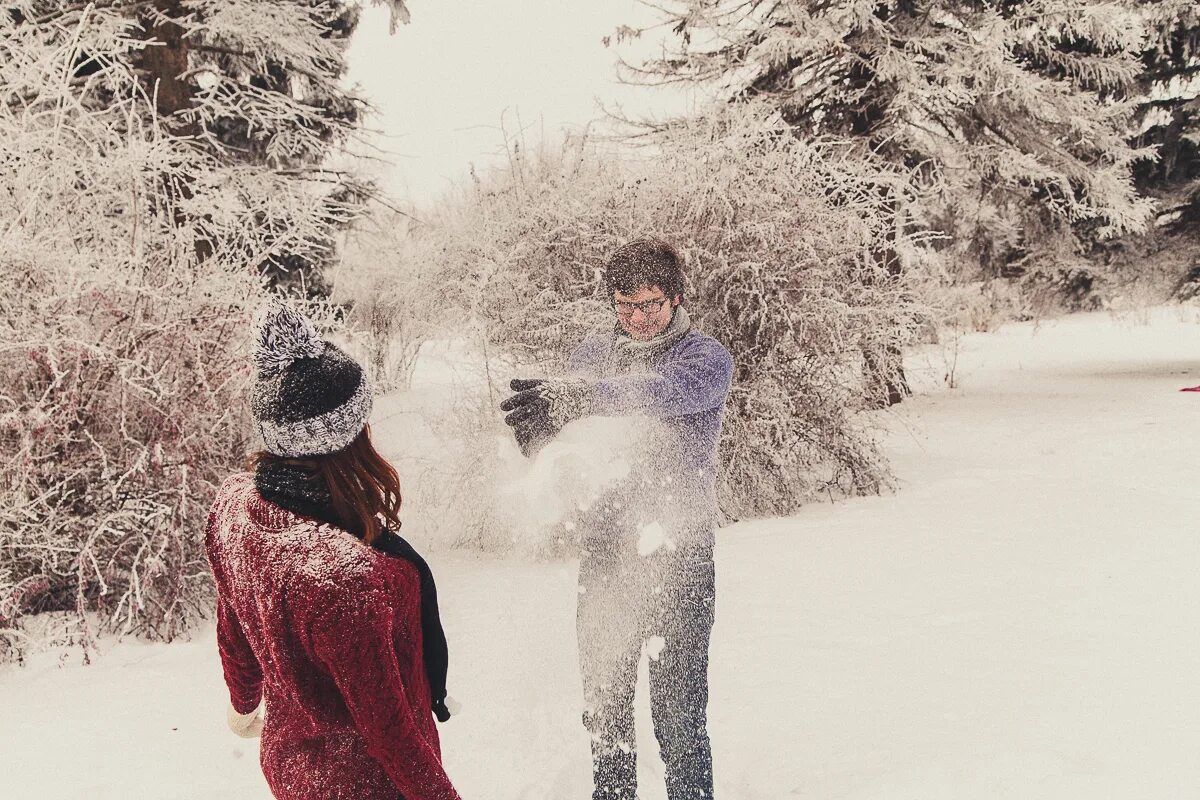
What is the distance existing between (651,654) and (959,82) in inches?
426

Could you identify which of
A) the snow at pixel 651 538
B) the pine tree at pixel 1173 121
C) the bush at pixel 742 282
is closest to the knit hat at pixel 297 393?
the snow at pixel 651 538

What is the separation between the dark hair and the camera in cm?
235

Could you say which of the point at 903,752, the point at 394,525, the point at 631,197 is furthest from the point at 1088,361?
the point at 394,525

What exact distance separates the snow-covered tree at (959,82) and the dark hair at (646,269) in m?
9.12

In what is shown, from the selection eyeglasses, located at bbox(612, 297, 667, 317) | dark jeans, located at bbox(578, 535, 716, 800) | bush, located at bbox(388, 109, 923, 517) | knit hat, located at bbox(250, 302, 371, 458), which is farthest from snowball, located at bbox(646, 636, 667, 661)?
bush, located at bbox(388, 109, 923, 517)

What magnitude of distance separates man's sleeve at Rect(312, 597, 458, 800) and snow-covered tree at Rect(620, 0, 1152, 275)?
10.5m

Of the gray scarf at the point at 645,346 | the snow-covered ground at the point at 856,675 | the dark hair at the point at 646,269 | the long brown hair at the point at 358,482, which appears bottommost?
the snow-covered ground at the point at 856,675

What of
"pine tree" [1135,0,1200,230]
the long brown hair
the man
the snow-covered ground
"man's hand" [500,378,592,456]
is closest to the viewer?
the long brown hair

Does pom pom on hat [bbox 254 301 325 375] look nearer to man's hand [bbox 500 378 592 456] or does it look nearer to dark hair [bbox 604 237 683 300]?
man's hand [bbox 500 378 592 456]

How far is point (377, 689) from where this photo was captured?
1326mm

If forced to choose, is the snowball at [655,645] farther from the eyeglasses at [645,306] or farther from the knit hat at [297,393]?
the knit hat at [297,393]

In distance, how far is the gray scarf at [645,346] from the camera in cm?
238

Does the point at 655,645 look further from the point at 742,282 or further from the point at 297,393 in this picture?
the point at 742,282

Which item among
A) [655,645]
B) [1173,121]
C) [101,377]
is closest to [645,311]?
[655,645]
